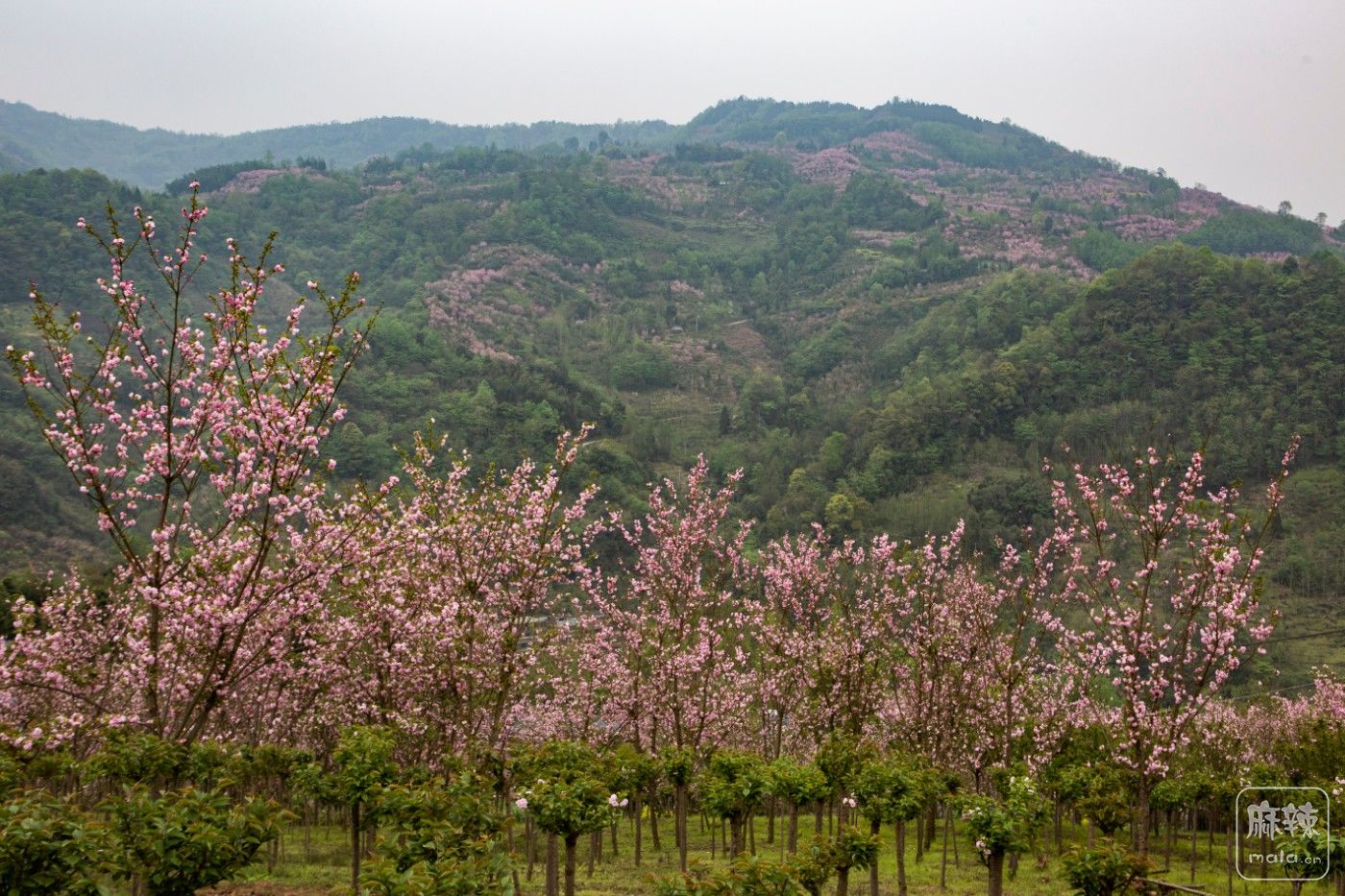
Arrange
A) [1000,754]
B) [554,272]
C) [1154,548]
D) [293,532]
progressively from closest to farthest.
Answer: [293,532] → [1154,548] → [1000,754] → [554,272]

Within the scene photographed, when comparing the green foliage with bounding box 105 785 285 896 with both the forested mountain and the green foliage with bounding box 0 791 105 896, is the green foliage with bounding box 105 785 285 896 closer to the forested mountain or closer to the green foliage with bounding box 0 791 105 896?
the green foliage with bounding box 0 791 105 896

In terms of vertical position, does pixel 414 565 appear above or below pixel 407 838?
above

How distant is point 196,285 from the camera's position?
125312 millimetres

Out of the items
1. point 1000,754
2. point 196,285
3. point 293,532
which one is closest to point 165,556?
point 293,532

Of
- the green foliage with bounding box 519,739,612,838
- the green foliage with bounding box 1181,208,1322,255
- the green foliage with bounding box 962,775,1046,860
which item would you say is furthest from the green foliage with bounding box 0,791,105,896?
the green foliage with bounding box 1181,208,1322,255

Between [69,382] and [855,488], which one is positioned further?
[855,488]

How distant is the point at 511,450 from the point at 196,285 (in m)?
66.8

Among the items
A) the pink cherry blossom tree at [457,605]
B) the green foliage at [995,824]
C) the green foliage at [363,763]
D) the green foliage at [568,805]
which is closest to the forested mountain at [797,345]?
the green foliage at [995,824]

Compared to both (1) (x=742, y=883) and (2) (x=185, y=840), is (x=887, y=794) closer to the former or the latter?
(1) (x=742, y=883)

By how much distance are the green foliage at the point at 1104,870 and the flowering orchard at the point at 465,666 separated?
59 mm

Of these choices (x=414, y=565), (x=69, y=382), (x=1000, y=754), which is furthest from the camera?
(x=1000, y=754)

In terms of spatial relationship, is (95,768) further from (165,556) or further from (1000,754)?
(1000,754)

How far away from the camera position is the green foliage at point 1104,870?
10.9m

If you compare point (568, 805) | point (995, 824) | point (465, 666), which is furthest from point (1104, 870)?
point (465, 666)
